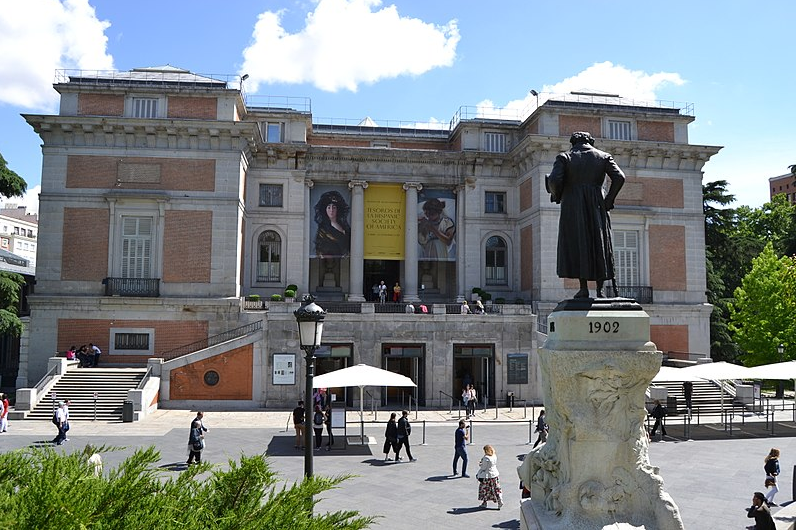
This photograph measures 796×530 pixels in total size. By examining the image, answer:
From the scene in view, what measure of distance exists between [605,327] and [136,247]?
28403 mm

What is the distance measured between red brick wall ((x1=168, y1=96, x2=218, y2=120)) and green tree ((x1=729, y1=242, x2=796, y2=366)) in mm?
32997

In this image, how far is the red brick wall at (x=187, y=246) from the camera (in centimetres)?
3100

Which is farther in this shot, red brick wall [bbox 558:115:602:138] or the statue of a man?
red brick wall [bbox 558:115:602:138]

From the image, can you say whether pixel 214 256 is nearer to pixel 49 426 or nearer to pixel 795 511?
pixel 49 426

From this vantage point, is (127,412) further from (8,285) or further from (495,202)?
(495,202)

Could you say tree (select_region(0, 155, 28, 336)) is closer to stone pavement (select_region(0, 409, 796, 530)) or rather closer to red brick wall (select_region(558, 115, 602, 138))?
stone pavement (select_region(0, 409, 796, 530))

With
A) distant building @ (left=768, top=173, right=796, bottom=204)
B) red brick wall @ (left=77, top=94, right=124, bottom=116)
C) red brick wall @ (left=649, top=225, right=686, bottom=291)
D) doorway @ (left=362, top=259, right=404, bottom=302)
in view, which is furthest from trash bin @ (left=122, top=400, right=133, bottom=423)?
distant building @ (left=768, top=173, right=796, bottom=204)

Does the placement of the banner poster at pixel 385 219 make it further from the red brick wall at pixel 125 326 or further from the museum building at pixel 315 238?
the red brick wall at pixel 125 326

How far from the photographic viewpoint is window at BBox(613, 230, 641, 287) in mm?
34500

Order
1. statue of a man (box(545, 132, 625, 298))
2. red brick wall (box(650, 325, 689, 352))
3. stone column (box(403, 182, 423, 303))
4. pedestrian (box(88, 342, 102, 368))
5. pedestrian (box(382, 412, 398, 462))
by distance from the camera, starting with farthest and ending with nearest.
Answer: stone column (box(403, 182, 423, 303)), red brick wall (box(650, 325, 689, 352)), pedestrian (box(88, 342, 102, 368)), pedestrian (box(382, 412, 398, 462)), statue of a man (box(545, 132, 625, 298))

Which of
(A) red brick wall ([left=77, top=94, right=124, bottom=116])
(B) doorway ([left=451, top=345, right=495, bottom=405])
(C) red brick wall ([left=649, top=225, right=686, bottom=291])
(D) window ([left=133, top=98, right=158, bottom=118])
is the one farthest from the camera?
(C) red brick wall ([left=649, top=225, right=686, bottom=291])

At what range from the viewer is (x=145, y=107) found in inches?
1250

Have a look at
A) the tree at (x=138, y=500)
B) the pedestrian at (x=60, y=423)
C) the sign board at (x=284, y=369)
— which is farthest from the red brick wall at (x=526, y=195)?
the tree at (x=138, y=500)

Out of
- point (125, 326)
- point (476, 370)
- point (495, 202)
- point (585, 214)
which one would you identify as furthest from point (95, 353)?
point (585, 214)
